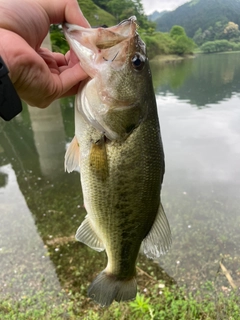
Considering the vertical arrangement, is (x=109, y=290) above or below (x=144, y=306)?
above

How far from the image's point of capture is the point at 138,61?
4.54ft

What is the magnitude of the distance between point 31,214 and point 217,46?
47309 mm

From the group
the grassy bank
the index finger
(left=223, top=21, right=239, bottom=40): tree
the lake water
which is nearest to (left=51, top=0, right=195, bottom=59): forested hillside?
(left=223, top=21, right=239, bottom=40): tree

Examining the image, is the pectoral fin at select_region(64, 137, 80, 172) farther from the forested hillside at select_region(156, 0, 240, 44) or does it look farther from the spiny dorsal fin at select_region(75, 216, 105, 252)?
the forested hillside at select_region(156, 0, 240, 44)

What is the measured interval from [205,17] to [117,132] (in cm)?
6031

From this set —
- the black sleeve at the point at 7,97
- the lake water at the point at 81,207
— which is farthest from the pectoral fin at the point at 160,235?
the lake water at the point at 81,207

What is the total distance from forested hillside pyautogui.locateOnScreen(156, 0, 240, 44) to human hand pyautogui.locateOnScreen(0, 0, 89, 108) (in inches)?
2006

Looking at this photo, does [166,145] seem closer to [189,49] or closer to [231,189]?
[231,189]

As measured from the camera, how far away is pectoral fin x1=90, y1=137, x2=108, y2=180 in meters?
1.41

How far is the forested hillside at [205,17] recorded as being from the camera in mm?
48059

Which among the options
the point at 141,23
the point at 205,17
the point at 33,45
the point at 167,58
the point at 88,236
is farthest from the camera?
the point at 205,17

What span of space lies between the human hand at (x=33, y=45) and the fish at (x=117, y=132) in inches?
3.7

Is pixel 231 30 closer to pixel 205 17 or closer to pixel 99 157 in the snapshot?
pixel 205 17

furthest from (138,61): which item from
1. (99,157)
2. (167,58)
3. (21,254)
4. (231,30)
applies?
(231,30)
